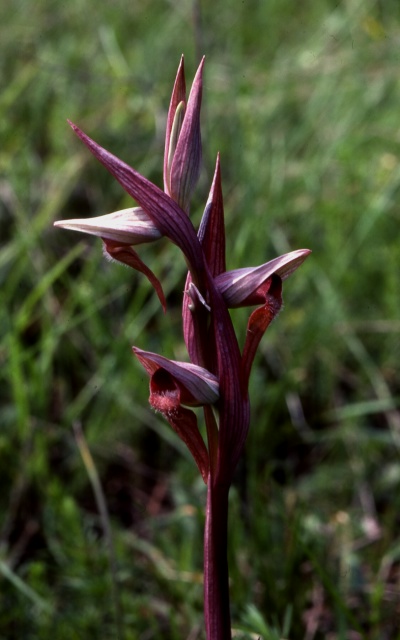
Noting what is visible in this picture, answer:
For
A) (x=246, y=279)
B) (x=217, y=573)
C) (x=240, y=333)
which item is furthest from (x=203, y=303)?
(x=240, y=333)

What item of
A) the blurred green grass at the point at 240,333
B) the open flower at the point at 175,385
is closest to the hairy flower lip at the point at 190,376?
the open flower at the point at 175,385

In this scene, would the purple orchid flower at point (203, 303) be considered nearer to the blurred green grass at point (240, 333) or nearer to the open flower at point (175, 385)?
the open flower at point (175, 385)

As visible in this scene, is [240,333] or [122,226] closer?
[122,226]

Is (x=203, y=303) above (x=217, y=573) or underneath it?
above

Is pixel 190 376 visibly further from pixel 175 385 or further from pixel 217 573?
pixel 217 573

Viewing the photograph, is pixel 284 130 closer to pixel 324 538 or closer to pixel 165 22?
pixel 165 22

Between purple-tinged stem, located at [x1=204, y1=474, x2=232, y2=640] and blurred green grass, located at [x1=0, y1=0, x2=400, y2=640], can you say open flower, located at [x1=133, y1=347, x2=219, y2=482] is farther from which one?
blurred green grass, located at [x1=0, y1=0, x2=400, y2=640]

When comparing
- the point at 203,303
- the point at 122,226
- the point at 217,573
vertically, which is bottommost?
the point at 217,573
